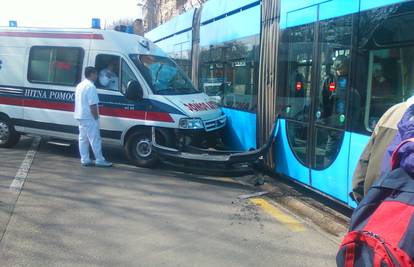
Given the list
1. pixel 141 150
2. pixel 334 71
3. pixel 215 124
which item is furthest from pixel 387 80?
pixel 141 150

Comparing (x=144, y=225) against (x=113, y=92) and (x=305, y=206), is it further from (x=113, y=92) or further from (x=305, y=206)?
(x=113, y=92)

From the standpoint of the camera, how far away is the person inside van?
9.13 metres

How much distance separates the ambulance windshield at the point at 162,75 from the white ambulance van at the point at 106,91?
2cm

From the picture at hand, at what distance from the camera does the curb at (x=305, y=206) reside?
5.65 m

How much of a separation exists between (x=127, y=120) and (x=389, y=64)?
5.04 metres

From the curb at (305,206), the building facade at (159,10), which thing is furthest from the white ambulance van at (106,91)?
the building facade at (159,10)

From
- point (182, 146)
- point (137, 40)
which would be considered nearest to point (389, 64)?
point (182, 146)

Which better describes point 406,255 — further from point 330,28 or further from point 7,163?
point 7,163

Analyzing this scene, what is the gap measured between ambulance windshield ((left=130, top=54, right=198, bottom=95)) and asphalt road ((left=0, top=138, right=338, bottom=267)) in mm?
1800

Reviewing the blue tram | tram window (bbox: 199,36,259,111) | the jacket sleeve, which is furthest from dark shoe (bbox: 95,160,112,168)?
the jacket sleeve

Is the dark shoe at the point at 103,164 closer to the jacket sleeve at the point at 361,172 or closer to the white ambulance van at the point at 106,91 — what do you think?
the white ambulance van at the point at 106,91

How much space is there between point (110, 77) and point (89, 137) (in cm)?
124

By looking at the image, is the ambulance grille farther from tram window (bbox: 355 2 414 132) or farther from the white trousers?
tram window (bbox: 355 2 414 132)

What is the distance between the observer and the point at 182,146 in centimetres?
A: 862
